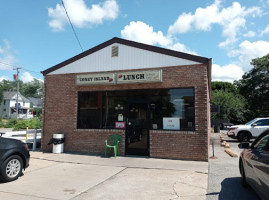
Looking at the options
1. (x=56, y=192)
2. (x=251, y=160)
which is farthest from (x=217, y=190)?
(x=56, y=192)

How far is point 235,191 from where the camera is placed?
4.69 meters

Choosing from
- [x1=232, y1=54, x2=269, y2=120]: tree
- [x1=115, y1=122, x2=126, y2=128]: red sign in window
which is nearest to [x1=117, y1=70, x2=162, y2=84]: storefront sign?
[x1=115, y1=122, x2=126, y2=128]: red sign in window

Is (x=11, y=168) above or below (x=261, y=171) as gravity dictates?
below

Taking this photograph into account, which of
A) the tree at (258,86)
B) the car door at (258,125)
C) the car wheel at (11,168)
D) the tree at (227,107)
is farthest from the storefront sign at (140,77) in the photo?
the tree at (258,86)

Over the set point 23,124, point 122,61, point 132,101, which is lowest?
point 23,124

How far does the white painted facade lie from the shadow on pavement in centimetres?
446

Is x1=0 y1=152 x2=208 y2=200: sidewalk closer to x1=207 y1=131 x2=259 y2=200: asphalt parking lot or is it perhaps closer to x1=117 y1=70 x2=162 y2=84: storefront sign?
x1=207 y1=131 x2=259 y2=200: asphalt parking lot

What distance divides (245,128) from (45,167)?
42.4 ft

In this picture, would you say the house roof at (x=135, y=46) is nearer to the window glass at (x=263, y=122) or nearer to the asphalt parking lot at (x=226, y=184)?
the asphalt parking lot at (x=226, y=184)

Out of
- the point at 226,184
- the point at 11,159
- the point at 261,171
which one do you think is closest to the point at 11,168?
the point at 11,159

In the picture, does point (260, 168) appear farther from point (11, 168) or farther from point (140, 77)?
point (140, 77)

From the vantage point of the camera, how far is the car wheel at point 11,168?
523cm

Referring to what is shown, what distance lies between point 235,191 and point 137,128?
4638 mm

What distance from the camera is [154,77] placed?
8359 millimetres
